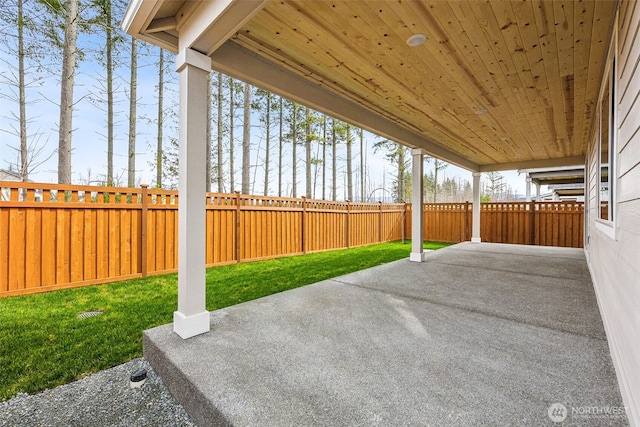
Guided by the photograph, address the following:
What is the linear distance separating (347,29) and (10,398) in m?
3.13

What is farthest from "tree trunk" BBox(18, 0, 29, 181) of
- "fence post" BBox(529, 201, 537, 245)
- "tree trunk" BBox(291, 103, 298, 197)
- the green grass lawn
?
"fence post" BBox(529, 201, 537, 245)

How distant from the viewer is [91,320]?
2.65 m

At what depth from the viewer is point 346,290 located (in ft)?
10.6

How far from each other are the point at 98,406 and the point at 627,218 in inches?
115

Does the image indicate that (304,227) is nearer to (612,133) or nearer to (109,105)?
(109,105)

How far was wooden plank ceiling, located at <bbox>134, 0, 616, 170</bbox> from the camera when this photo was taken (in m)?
1.88

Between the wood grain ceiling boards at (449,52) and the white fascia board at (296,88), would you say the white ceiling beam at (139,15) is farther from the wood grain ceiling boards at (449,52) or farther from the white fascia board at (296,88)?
the wood grain ceiling boards at (449,52)

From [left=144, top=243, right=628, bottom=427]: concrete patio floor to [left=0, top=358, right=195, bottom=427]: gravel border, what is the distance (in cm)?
9

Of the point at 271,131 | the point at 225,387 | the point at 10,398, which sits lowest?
the point at 10,398

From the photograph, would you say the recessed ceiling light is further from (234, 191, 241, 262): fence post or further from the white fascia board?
(234, 191, 241, 262): fence post

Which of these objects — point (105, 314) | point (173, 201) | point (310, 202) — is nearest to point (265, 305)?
point (105, 314)

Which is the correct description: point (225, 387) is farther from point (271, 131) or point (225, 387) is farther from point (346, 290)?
point (271, 131)

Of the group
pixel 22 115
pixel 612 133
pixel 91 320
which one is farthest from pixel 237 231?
pixel 612 133

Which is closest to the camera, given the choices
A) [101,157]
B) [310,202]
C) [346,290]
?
[346,290]
